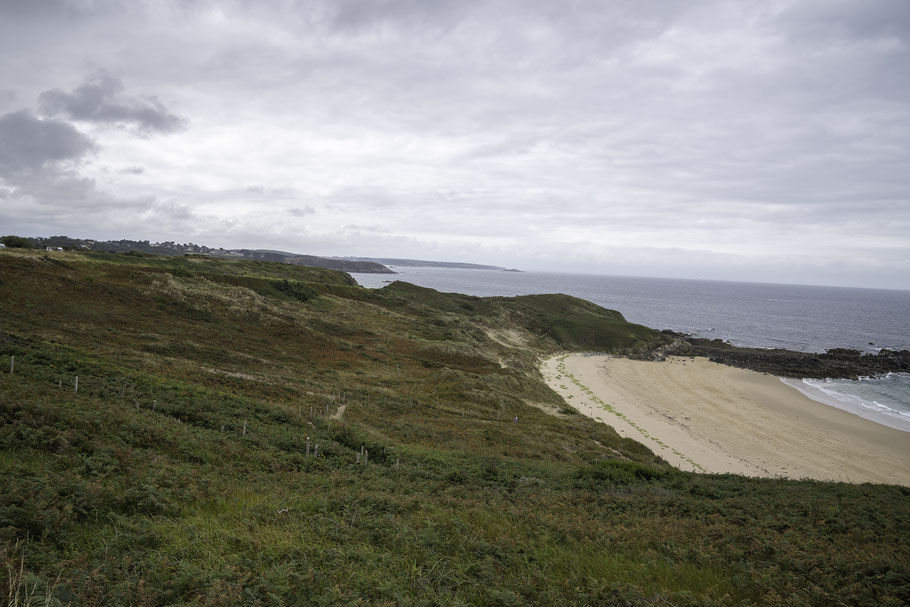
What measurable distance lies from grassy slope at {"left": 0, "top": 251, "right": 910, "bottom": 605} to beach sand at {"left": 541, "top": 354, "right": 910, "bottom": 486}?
752 cm

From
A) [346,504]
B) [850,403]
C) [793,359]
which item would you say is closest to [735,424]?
[850,403]

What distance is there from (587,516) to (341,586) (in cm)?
820

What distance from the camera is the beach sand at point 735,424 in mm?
33875

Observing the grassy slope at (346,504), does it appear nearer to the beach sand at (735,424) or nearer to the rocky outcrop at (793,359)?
the beach sand at (735,424)

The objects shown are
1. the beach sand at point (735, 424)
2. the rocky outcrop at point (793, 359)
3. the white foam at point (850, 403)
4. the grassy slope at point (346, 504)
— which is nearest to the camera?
the grassy slope at point (346, 504)

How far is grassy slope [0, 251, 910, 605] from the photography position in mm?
7645

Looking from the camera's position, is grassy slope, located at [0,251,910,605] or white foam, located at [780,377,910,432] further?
white foam, located at [780,377,910,432]

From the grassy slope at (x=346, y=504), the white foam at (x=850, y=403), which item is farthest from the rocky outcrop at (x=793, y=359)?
the grassy slope at (x=346, y=504)

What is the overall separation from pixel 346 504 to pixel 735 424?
4590 cm

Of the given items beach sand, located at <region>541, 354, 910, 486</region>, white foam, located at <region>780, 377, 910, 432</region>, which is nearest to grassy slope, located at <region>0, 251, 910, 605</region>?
beach sand, located at <region>541, 354, 910, 486</region>

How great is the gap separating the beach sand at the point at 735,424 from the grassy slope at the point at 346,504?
296 inches

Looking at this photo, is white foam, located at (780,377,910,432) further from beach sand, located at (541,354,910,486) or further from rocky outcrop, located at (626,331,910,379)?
rocky outcrop, located at (626,331,910,379)

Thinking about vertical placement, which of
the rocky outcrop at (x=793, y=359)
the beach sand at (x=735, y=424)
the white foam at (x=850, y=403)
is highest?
the rocky outcrop at (x=793, y=359)

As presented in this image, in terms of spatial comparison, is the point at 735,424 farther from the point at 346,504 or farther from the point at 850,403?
the point at 346,504
